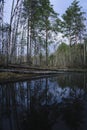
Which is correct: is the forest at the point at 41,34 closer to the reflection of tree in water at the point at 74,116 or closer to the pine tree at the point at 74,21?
the pine tree at the point at 74,21

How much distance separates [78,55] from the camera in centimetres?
4572

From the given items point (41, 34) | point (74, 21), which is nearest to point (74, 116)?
point (41, 34)

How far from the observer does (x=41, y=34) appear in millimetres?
35500

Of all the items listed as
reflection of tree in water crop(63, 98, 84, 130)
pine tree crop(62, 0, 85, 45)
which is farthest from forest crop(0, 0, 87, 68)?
reflection of tree in water crop(63, 98, 84, 130)

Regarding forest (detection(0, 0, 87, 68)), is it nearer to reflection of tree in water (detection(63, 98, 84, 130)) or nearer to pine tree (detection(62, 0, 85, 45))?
pine tree (detection(62, 0, 85, 45))

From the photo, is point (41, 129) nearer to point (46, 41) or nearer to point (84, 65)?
point (46, 41)

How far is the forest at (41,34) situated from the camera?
26.7 metres

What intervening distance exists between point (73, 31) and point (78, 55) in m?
5.74

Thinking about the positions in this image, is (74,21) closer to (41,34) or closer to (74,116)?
(41,34)

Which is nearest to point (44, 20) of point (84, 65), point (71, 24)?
point (71, 24)

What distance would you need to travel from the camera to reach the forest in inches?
1051

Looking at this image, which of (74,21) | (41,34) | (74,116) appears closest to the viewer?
(74,116)

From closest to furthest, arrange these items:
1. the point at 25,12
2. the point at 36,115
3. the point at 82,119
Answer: the point at 82,119
the point at 36,115
the point at 25,12

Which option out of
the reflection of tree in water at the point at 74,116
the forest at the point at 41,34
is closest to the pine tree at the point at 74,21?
the forest at the point at 41,34
